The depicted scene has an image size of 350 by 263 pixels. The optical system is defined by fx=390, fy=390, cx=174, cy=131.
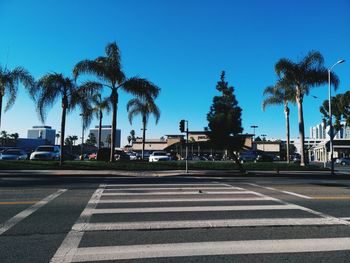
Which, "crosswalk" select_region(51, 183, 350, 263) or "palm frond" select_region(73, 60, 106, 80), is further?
"palm frond" select_region(73, 60, 106, 80)

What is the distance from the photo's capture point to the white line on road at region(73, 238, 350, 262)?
Result: 572cm

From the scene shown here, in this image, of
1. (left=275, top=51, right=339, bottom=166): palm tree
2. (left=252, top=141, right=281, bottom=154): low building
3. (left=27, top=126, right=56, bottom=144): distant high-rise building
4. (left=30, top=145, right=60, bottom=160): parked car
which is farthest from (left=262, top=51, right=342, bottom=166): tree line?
(left=27, top=126, right=56, bottom=144): distant high-rise building

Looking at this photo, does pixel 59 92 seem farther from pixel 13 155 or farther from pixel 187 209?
pixel 187 209

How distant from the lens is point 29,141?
388ft

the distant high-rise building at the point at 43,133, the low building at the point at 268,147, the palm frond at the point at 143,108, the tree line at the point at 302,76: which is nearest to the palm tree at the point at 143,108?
the palm frond at the point at 143,108

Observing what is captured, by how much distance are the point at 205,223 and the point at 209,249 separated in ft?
6.19

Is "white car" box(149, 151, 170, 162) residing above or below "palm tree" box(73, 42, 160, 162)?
below

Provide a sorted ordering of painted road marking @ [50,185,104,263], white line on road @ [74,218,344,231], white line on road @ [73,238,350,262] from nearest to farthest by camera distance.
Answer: painted road marking @ [50,185,104,263]
white line on road @ [73,238,350,262]
white line on road @ [74,218,344,231]

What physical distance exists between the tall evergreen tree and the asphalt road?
43.7ft

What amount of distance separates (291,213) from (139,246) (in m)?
4.43

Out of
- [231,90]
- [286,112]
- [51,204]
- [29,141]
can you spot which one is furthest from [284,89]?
[29,141]

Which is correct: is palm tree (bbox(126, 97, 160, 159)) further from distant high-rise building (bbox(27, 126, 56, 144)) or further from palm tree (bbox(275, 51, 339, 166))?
distant high-rise building (bbox(27, 126, 56, 144))

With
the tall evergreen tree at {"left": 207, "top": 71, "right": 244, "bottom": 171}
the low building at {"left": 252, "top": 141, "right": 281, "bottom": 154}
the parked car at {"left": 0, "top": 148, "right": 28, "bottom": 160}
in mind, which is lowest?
the parked car at {"left": 0, "top": 148, "right": 28, "bottom": 160}

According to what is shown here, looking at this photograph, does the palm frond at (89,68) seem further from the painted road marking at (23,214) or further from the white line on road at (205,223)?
the white line on road at (205,223)
